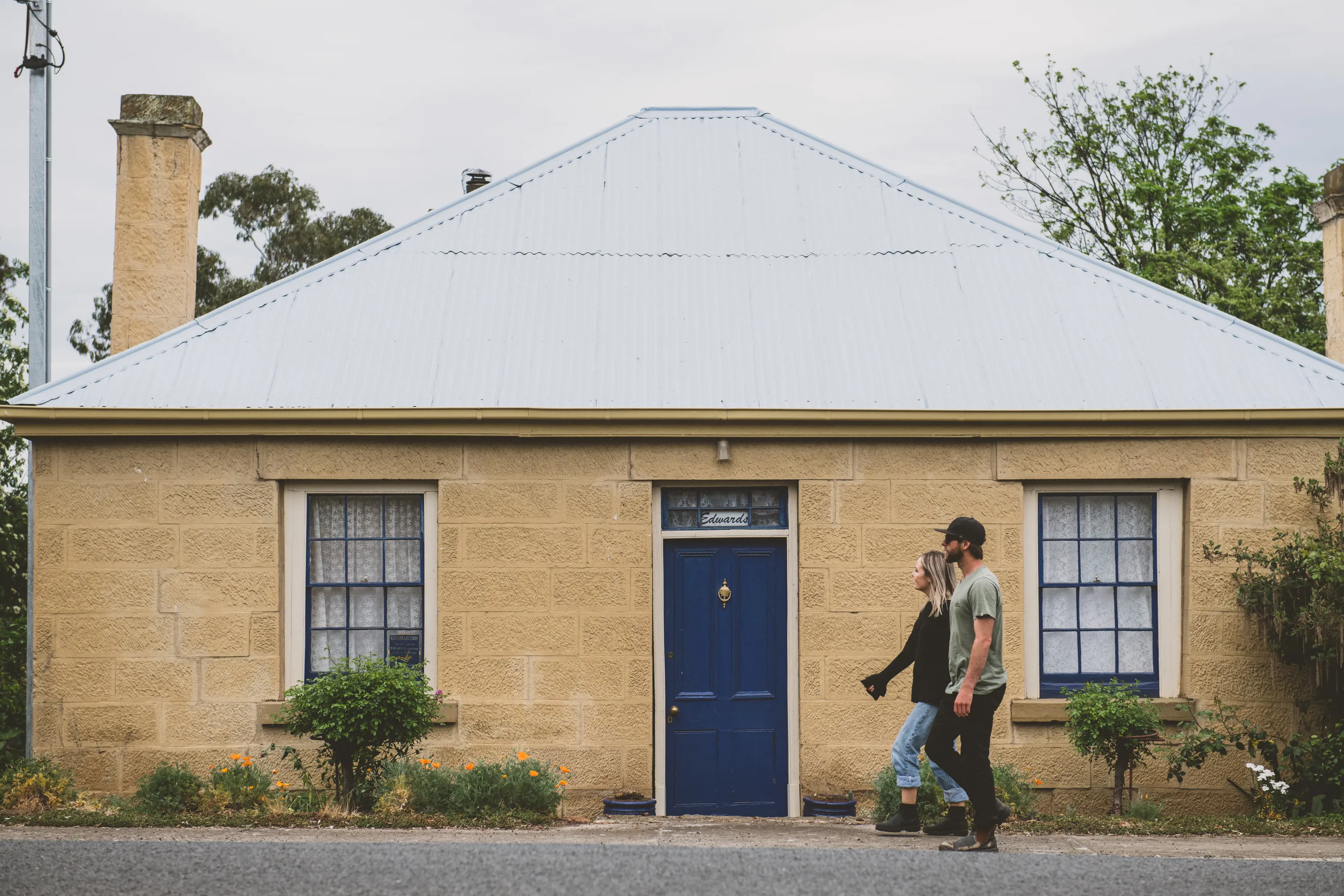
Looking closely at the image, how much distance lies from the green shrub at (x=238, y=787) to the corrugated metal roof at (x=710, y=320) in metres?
2.53

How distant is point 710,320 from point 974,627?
12.9ft

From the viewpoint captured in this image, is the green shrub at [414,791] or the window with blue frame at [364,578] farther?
the window with blue frame at [364,578]

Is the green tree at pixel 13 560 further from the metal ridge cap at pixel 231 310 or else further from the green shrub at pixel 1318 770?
the green shrub at pixel 1318 770

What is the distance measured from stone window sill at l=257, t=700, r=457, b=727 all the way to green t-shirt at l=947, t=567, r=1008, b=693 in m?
3.84

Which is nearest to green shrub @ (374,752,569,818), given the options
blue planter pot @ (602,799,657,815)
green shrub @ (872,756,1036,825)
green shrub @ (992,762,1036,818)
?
blue planter pot @ (602,799,657,815)

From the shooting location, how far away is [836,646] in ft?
31.0

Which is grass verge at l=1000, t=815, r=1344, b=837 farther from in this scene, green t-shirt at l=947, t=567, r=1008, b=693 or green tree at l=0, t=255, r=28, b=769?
green tree at l=0, t=255, r=28, b=769

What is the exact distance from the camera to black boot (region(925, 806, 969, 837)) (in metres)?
7.30

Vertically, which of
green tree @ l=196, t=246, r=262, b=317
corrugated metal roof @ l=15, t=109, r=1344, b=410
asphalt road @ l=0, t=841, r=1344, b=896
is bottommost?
asphalt road @ l=0, t=841, r=1344, b=896

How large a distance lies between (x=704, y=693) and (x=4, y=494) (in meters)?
10.1

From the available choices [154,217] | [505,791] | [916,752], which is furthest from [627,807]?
[154,217]

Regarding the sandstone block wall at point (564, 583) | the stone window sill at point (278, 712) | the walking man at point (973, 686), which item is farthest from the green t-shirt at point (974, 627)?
the stone window sill at point (278, 712)

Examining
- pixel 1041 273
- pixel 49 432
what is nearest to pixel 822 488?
pixel 1041 273

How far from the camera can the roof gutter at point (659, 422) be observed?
9.28m
